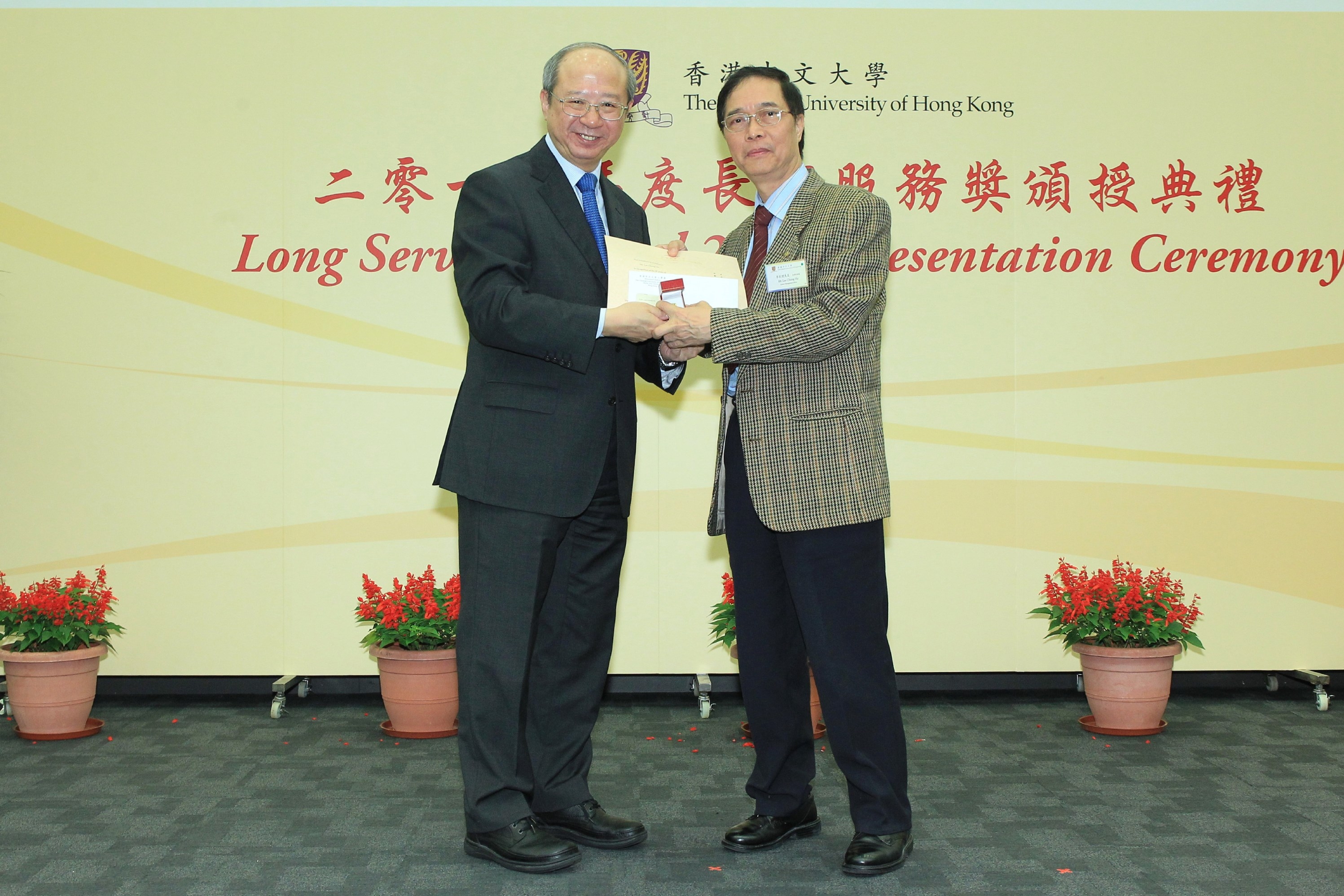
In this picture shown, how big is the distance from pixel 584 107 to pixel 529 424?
0.72m

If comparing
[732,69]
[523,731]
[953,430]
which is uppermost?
[732,69]

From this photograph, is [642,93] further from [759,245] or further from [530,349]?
[530,349]

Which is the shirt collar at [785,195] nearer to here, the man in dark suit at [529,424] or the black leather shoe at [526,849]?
the man in dark suit at [529,424]

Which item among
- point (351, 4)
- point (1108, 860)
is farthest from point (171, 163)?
point (1108, 860)

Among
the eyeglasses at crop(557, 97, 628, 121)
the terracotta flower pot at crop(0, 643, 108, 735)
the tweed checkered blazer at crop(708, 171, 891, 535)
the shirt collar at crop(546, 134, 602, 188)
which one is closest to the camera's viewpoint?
the tweed checkered blazer at crop(708, 171, 891, 535)

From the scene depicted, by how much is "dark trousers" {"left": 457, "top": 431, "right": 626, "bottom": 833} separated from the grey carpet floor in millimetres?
198

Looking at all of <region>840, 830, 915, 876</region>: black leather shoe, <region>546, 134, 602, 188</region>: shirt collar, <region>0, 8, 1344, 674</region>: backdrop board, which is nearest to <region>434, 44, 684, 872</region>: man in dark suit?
<region>546, 134, 602, 188</region>: shirt collar

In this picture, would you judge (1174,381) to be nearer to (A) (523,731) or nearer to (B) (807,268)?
(B) (807,268)

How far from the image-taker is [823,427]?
2.28 meters

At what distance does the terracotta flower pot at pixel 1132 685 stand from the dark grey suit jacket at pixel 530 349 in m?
2.16

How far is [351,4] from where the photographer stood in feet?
13.1

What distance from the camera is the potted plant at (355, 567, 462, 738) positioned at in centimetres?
354

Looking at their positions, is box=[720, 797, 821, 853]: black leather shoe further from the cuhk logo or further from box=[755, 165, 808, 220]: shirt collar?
the cuhk logo

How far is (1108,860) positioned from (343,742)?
7.71ft
